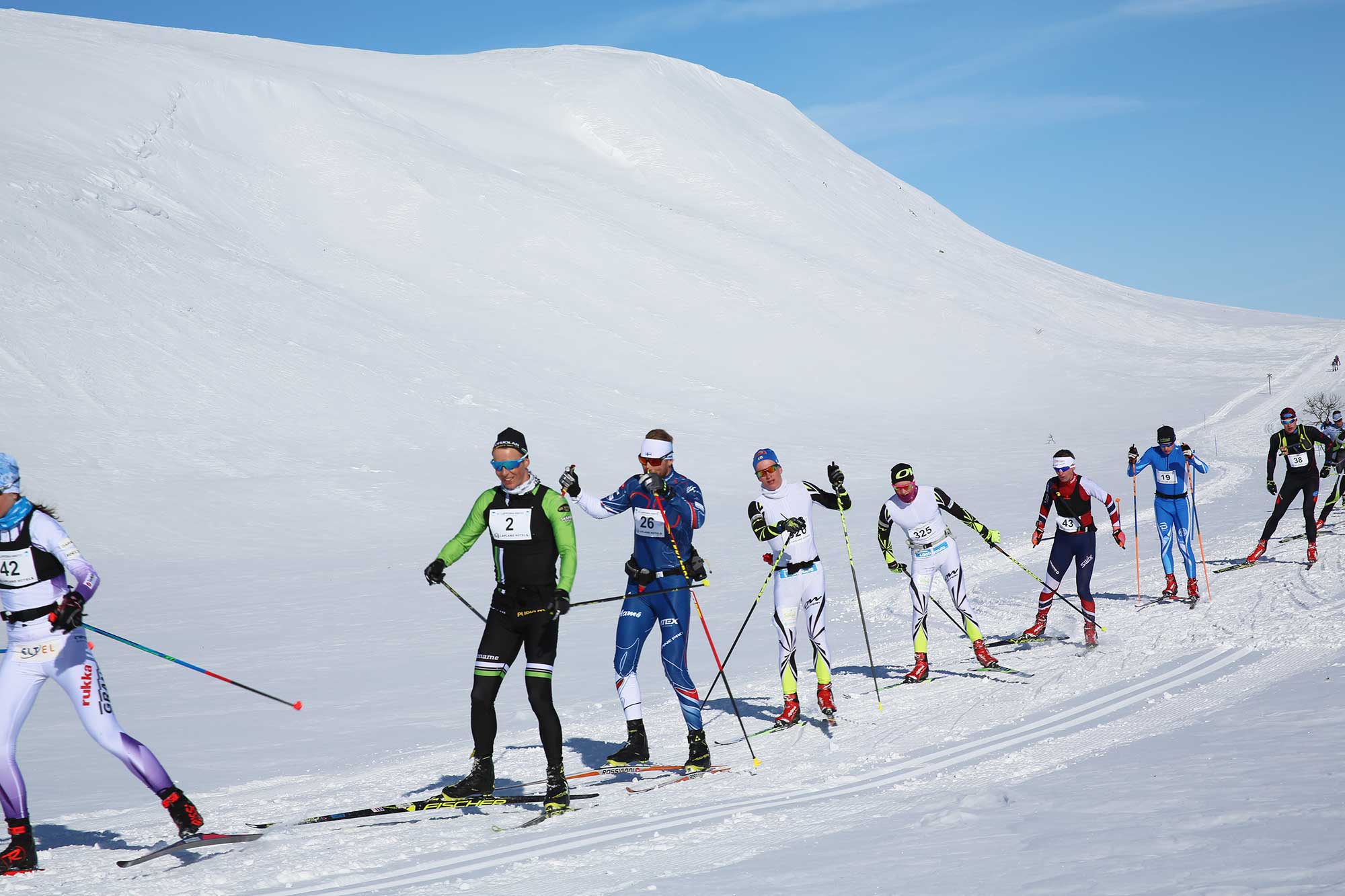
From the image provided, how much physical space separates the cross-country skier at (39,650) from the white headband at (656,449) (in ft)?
11.8

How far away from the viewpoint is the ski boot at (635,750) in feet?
26.3

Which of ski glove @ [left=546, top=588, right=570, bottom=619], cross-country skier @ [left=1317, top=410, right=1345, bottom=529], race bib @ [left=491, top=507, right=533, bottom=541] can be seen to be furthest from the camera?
cross-country skier @ [left=1317, top=410, right=1345, bottom=529]

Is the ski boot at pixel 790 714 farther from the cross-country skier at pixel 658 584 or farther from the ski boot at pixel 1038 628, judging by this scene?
the ski boot at pixel 1038 628

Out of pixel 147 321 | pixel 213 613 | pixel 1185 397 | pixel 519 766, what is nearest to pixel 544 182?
pixel 147 321

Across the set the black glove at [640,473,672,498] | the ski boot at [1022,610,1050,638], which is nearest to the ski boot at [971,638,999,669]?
the ski boot at [1022,610,1050,638]

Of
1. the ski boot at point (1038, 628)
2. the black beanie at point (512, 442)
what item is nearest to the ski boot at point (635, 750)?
the black beanie at point (512, 442)

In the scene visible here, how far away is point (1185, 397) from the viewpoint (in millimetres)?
56875

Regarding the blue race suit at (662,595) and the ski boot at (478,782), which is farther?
the blue race suit at (662,595)

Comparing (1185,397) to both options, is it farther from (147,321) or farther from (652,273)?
(147,321)

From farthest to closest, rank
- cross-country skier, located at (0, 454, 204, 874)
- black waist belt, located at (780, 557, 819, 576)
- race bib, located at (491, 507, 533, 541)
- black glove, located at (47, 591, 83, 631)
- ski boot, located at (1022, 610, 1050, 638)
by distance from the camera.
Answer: ski boot, located at (1022, 610, 1050, 638) → black waist belt, located at (780, 557, 819, 576) → race bib, located at (491, 507, 533, 541) → cross-country skier, located at (0, 454, 204, 874) → black glove, located at (47, 591, 83, 631)

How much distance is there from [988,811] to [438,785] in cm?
382

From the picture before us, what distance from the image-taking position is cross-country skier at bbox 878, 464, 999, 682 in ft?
34.3

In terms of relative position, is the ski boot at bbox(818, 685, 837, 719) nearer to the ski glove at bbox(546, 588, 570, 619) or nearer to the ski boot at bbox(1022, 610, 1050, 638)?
the ski glove at bbox(546, 588, 570, 619)

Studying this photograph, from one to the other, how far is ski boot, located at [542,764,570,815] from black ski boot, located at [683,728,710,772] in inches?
45.6
